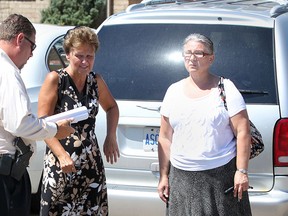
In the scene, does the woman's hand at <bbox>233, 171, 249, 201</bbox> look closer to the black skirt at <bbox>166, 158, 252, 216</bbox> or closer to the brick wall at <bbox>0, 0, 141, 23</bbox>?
the black skirt at <bbox>166, 158, 252, 216</bbox>

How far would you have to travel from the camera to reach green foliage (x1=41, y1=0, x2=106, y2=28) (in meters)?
20.7

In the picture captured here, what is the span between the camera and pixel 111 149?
4.48 m

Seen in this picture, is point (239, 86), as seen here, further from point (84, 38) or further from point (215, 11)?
point (84, 38)

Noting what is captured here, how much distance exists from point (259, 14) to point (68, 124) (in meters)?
1.96

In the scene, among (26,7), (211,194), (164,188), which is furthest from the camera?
(26,7)

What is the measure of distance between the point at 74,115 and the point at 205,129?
0.76 m

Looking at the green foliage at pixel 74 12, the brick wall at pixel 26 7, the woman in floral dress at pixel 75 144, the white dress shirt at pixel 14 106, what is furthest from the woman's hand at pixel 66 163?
the brick wall at pixel 26 7

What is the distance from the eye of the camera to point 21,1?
22.2m

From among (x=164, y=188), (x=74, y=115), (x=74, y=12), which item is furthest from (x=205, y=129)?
(x=74, y=12)

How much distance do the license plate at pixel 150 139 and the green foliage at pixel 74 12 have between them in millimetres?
16075

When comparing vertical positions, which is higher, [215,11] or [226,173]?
[215,11]

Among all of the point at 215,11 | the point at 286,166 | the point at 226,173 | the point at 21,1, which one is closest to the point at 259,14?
the point at 215,11

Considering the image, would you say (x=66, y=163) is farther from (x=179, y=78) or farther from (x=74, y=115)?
(x=179, y=78)

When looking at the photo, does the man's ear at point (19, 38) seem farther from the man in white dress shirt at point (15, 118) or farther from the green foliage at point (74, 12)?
the green foliage at point (74, 12)
